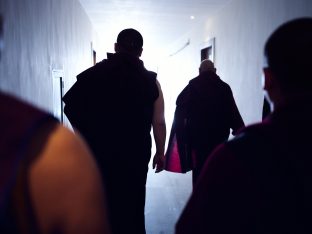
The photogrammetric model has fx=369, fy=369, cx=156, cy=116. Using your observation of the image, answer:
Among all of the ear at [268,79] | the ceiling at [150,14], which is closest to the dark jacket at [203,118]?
the ear at [268,79]

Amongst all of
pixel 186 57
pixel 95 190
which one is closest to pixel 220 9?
pixel 186 57

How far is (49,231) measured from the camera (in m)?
0.62

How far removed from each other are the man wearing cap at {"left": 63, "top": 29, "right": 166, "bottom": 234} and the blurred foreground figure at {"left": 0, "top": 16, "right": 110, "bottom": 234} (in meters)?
1.89

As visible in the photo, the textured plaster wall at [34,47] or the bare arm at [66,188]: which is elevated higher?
the textured plaster wall at [34,47]

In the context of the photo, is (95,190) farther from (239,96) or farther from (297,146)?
(239,96)

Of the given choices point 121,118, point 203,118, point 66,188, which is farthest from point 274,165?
point 203,118

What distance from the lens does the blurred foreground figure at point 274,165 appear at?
1002 mm

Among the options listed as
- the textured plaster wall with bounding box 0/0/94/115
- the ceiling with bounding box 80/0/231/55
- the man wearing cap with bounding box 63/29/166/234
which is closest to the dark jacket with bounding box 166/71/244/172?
the man wearing cap with bounding box 63/29/166/234

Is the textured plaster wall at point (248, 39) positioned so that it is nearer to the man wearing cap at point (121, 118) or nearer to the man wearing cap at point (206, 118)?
the man wearing cap at point (206, 118)

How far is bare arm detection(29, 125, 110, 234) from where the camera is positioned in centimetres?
61

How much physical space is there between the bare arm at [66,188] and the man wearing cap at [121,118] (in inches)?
74.2

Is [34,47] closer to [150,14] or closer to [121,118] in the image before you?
[121,118]

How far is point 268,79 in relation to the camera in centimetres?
114

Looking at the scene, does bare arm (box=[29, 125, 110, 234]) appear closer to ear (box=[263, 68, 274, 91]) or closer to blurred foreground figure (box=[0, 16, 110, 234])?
blurred foreground figure (box=[0, 16, 110, 234])
